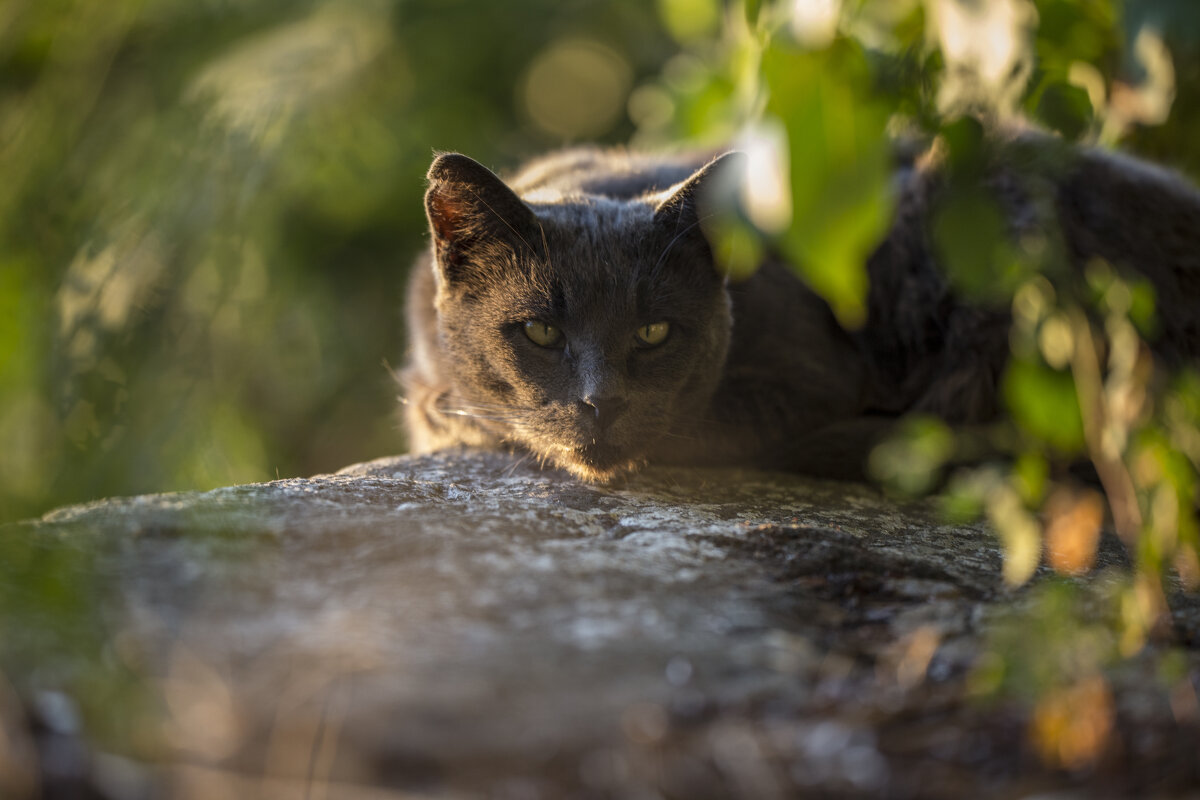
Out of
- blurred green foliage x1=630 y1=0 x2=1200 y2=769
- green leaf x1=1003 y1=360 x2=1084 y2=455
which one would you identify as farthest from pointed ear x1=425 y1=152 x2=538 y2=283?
green leaf x1=1003 y1=360 x2=1084 y2=455

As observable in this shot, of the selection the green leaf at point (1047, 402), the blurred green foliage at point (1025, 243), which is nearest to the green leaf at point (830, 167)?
the blurred green foliage at point (1025, 243)

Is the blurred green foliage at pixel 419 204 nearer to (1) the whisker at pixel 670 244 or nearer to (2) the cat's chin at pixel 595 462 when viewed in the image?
(1) the whisker at pixel 670 244

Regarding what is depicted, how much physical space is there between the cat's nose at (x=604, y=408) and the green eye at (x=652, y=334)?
0.20 metres

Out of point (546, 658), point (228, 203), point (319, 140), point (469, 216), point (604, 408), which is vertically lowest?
point (546, 658)

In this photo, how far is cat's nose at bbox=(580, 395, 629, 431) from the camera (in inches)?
77.2

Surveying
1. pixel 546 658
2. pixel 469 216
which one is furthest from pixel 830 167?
pixel 469 216

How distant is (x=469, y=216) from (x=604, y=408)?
0.59 metres

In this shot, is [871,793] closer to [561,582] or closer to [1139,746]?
[1139,746]

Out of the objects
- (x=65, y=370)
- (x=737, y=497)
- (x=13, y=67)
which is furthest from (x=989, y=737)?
(x=13, y=67)

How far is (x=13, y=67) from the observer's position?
302 centimetres

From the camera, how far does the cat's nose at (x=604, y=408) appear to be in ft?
6.43

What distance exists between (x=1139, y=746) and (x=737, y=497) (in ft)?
3.56

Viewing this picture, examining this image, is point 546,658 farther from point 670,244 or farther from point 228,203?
point 228,203

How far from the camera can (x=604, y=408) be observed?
6.50ft
